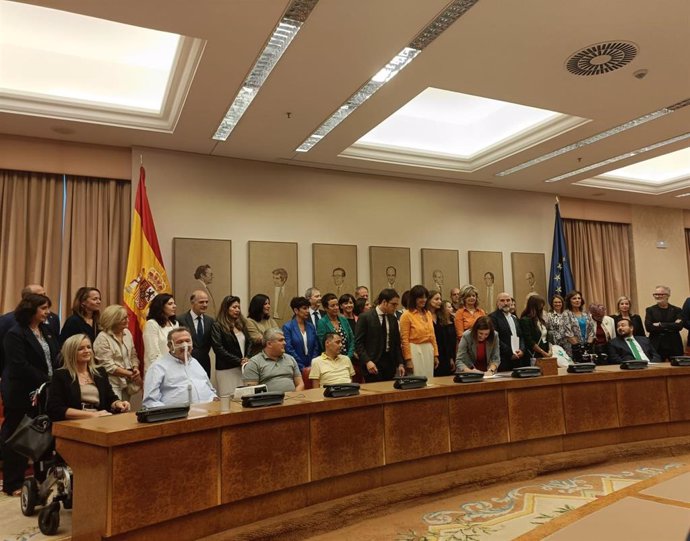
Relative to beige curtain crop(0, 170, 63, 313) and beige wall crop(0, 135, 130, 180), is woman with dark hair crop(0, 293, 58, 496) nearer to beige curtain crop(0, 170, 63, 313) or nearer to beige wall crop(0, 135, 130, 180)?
beige curtain crop(0, 170, 63, 313)

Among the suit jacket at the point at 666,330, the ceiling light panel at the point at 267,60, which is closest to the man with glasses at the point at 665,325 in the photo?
the suit jacket at the point at 666,330

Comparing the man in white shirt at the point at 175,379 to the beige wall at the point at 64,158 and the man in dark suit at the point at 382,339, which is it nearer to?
the man in dark suit at the point at 382,339

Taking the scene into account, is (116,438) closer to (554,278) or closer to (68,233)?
(68,233)

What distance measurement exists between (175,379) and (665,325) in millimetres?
Answer: 6299

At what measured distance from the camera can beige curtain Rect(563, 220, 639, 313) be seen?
9.57 meters

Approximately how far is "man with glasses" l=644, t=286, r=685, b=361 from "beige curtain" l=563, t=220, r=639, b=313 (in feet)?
7.42

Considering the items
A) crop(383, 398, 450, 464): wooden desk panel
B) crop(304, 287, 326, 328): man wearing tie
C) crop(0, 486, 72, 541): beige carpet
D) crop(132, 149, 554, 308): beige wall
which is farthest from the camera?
crop(132, 149, 554, 308): beige wall

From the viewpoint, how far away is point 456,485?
12.4ft

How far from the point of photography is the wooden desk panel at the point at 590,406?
4.51 meters

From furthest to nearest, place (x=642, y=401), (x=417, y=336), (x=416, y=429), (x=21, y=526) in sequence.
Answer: (x=417, y=336), (x=642, y=401), (x=416, y=429), (x=21, y=526)

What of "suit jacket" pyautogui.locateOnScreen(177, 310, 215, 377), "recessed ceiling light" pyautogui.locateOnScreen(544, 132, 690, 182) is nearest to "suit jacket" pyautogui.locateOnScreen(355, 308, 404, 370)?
"suit jacket" pyautogui.locateOnScreen(177, 310, 215, 377)

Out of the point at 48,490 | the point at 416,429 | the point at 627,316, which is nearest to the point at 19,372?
the point at 48,490

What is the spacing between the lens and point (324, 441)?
10.9 feet

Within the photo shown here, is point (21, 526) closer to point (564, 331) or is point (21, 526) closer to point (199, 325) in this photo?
point (199, 325)
